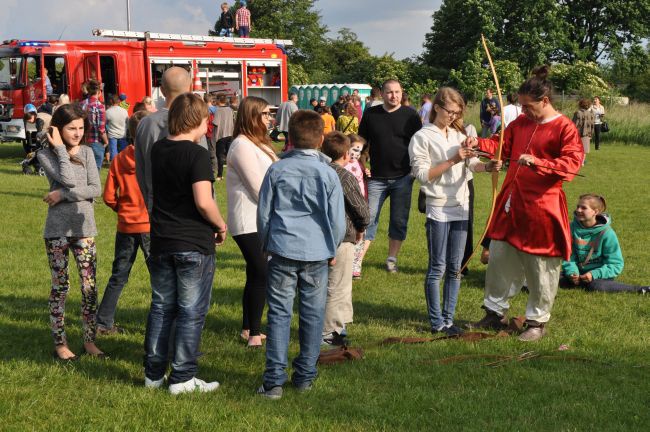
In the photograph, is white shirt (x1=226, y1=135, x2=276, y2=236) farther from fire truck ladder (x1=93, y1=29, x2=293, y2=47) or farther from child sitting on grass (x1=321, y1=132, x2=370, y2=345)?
fire truck ladder (x1=93, y1=29, x2=293, y2=47)

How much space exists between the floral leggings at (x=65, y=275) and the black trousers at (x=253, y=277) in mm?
1016

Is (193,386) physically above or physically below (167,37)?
below

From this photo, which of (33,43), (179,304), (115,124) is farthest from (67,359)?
(33,43)

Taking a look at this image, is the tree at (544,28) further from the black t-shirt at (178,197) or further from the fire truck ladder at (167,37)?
the black t-shirt at (178,197)

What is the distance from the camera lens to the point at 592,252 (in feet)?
25.9

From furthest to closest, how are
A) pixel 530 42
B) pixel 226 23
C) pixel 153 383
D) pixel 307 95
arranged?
pixel 530 42 < pixel 307 95 < pixel 226 23 < pixel 153 383

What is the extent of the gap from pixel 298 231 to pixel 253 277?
1.23 meters

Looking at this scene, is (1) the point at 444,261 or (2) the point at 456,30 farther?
(2) the point at 456,30

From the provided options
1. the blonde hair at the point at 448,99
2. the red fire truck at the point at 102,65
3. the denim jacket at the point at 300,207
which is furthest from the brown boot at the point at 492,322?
the red fire truck at the point at 102,65

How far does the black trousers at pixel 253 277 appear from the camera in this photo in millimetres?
5496

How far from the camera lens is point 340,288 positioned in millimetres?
5746

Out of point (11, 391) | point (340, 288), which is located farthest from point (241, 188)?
point (11, 391)

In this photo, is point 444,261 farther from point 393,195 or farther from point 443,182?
point 393,195

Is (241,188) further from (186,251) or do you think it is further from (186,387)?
(186,387)
